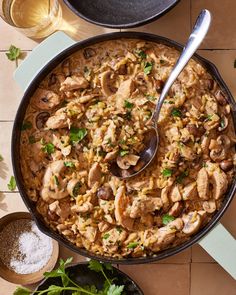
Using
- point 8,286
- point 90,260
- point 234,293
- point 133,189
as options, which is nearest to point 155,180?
point 133,189

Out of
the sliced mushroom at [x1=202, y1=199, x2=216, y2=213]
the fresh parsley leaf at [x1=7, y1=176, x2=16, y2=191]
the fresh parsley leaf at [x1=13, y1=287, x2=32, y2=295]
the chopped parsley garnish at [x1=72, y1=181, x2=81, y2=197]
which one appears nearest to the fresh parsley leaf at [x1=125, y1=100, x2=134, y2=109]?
the chopped parsley garnish at [x1=72, y1=181, x2=81, y2=197]

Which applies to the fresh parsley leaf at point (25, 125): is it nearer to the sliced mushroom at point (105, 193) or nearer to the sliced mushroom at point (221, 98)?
the sliced mushroom at point (105, 193)

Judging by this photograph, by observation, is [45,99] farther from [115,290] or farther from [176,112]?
[115,290]

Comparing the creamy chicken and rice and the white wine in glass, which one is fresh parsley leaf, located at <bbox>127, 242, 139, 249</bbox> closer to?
the creamy chicken and rice

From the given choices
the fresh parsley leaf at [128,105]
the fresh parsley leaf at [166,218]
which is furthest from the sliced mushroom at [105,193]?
the fresh parsley leaf at [128,105]

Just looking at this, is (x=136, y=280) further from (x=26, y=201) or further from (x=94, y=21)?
(x=94, y=21)

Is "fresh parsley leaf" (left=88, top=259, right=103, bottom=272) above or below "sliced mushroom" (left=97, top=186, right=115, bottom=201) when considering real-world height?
below

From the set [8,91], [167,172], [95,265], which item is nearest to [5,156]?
[8,91]
